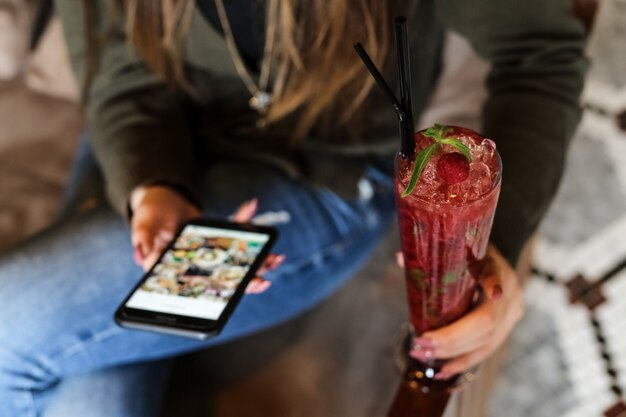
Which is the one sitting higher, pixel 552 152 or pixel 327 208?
pixel 552 152

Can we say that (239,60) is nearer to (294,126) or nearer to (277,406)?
(294,126)

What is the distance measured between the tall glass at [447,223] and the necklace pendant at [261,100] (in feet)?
1.19

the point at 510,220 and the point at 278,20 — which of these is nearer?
the point at 510,220

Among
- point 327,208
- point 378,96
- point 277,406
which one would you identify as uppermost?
point 378,96

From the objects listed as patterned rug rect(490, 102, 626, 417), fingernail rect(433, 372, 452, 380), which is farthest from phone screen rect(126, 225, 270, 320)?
patterned rug rect(490, 102, 626, 417)

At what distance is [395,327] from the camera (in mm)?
808

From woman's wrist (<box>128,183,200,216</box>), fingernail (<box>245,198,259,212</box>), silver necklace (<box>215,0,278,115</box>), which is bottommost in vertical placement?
fingernail (<box>245,198,259,212</box>)

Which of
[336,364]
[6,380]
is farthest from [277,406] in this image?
[6,380]

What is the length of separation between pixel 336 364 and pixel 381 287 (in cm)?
12

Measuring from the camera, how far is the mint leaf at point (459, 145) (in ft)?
1.48

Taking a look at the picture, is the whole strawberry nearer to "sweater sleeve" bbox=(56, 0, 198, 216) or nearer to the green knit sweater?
the green knit sweater

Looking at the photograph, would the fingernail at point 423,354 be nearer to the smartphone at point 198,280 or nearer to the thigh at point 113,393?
the smartphone at point 198,280

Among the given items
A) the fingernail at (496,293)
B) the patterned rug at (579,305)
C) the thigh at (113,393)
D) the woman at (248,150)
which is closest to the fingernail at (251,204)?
the woman at (248,150)

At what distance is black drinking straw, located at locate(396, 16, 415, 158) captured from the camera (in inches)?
16.6
